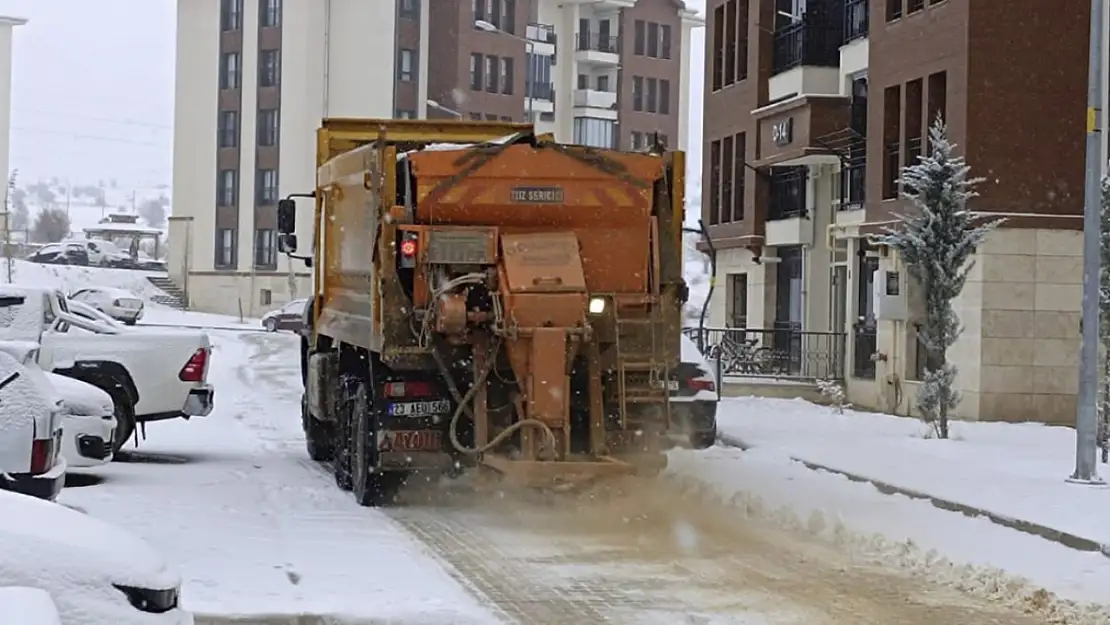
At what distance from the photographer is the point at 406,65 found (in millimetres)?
76688

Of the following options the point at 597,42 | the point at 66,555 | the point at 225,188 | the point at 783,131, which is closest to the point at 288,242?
the point at 66,555

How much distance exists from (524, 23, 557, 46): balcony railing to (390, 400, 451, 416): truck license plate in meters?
67.0

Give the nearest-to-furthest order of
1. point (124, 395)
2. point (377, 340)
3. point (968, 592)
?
point (968, 592) → point (377, 340) → point (124, 395)

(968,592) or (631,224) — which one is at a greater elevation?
(631,224)

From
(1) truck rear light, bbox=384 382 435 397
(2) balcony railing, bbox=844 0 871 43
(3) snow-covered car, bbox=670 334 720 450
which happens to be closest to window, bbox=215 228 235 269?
(2) balcony railing, bbox=844 0 871 43

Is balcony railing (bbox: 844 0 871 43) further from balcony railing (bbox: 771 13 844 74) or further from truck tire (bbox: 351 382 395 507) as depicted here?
truck tire (bbox: 351 382 395 507)

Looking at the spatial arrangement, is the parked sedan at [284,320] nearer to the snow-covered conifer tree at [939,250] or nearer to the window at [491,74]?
the window at [491,74]

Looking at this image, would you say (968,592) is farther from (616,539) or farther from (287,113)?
(287,113)

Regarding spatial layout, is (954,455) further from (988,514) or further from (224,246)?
(224,246)

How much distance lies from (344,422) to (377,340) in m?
2.19

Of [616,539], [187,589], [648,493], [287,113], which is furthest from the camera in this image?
[287,113]

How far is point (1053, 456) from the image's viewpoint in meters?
18.6

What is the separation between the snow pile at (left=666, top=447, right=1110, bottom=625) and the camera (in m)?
10.4

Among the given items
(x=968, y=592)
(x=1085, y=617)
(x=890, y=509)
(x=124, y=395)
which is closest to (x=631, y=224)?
(x=890, y=509)
